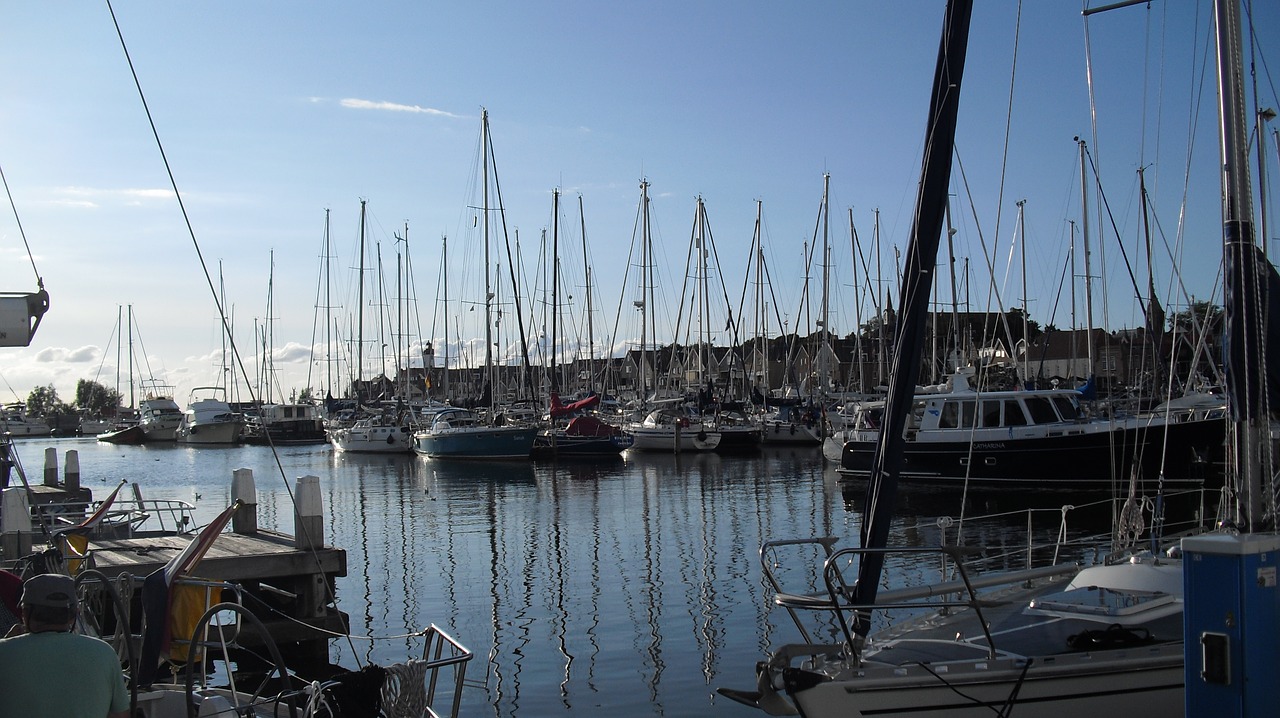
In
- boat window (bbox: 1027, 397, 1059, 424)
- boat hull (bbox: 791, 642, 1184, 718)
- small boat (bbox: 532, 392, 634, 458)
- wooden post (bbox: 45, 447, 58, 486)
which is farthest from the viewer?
small boat (bbox: 532, 392, 634, 458)

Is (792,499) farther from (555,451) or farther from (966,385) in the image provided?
(555,451)

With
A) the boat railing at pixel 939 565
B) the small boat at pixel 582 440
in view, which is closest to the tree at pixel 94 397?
the small boat at pixel 582 440

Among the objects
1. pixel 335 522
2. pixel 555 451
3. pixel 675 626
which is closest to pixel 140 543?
pixel 675 626

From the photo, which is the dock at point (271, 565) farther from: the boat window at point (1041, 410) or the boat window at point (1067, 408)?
the boat window at point (1067, 408)

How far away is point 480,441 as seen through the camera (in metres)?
54.4

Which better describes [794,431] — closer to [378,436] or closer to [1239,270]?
[378,436]

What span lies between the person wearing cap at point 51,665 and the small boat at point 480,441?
1887 inches

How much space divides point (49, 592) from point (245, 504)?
13468 millimetres

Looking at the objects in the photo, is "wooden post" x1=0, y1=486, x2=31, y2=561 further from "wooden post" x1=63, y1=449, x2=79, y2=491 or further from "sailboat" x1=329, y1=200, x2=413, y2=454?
"sailboat" x1=329, y1=200, x2=413, y2=454

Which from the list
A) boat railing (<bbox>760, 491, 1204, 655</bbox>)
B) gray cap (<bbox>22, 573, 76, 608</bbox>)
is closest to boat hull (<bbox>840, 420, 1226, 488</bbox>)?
boat railing (<bbox>760, 491, 1204, 655</bbox>)

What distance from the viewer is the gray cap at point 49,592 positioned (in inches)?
201

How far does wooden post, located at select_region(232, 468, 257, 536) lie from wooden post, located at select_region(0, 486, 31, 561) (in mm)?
3659

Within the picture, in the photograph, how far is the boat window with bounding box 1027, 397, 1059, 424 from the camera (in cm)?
3306

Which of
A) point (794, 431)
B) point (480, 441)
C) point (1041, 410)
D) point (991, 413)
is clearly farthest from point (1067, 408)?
point (480, 441)
